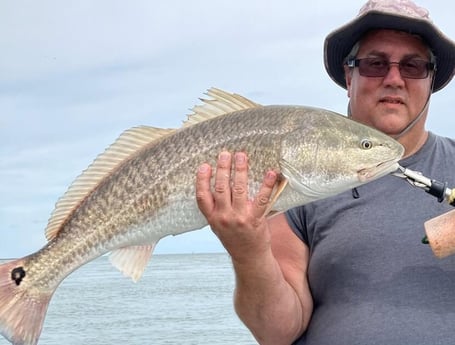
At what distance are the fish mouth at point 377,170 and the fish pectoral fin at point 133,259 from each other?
1056 mm

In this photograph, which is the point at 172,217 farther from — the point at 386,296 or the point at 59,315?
the point at 59,315

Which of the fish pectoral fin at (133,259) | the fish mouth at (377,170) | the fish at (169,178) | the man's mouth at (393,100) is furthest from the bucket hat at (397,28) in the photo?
the fish pectoral fin at (133,259)

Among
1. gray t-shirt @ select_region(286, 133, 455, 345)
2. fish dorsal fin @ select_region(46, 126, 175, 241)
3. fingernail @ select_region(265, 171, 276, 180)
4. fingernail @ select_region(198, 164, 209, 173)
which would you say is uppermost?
fish dorsal fin @ select_region(46, 126, 175, 241)

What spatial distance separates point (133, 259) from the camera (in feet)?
12.3

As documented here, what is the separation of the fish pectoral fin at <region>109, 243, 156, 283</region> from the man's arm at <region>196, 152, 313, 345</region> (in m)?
0.35

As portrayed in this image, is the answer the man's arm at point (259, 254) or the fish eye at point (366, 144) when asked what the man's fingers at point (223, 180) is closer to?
the man's arm at point (259, 254)

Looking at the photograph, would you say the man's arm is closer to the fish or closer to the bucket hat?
the fish

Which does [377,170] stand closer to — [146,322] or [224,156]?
[224,156]

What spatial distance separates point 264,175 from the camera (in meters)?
3.53

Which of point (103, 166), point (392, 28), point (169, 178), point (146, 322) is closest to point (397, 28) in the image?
point (392, 28)

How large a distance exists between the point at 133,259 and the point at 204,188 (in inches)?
21.2

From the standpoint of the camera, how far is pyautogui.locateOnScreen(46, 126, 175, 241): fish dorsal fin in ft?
12.3

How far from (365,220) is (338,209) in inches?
6.7

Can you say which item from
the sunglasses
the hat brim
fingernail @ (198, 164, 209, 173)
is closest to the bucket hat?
the hat brim
